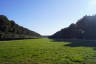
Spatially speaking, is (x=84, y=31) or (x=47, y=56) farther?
(x=84, y=31)

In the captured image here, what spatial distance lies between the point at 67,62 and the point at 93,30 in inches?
3382

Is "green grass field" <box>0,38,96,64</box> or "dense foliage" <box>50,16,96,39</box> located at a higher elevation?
"dense foliage" <box>50,16,96,39</box>

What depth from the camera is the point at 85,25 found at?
4392 inches

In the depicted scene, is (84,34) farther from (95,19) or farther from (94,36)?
(95,19)

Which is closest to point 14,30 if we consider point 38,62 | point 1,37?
point 1,37

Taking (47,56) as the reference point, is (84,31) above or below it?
above

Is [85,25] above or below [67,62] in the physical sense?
above

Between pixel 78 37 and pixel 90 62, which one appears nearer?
pixel 90 62

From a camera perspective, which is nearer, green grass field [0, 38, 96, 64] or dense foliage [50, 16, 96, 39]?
green grass field [0, 38, 96, 64]

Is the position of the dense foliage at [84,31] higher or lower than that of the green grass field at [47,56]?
higher

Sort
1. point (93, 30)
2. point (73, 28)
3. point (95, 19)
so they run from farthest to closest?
point (73, 28) < point (95, 19) < point (93, 30)

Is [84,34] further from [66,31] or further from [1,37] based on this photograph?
[1,37]

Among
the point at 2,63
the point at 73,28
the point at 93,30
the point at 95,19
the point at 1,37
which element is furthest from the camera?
the point at 73,28

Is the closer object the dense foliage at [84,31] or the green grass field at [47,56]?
the green grass field at [47,56]
